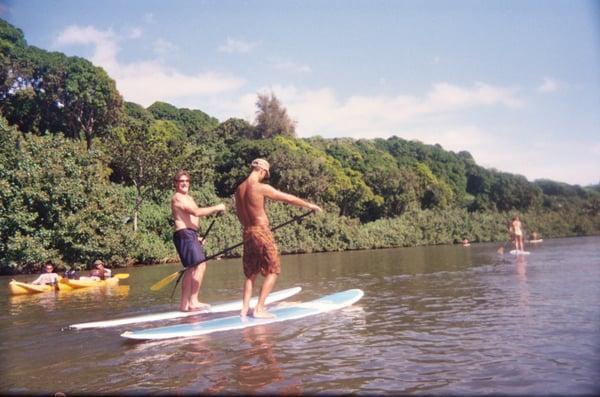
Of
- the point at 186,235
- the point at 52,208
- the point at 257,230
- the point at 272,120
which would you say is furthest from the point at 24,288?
the point at 272,120

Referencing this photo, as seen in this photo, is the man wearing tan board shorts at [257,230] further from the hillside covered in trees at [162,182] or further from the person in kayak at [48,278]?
the hillside covered in trees at [162,182]

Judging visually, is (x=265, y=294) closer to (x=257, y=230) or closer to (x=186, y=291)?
(x=257, y=230)

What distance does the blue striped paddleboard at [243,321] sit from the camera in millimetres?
6082

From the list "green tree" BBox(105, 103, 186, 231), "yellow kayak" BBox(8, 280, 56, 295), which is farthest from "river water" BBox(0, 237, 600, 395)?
"green tree" BBox(105, 103, 186, 231)

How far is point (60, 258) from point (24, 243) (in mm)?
1737

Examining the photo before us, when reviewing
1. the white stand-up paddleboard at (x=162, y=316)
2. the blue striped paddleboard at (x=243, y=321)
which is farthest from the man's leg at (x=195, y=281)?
the blue striped paddleboard at (x=243, y=321)

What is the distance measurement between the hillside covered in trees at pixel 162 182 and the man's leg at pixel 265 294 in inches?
694

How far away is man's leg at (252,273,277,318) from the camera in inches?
262

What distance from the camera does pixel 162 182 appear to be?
30.9 meters

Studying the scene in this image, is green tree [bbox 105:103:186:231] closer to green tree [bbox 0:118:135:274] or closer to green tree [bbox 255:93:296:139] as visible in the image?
green tree [bbox 0:118:135:274]

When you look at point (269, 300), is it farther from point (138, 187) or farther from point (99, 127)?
point (99, 127)

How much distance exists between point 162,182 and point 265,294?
25431 millimetres

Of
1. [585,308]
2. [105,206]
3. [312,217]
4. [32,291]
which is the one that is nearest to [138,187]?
[105,206]

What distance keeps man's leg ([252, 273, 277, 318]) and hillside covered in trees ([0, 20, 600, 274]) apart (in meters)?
17.6
